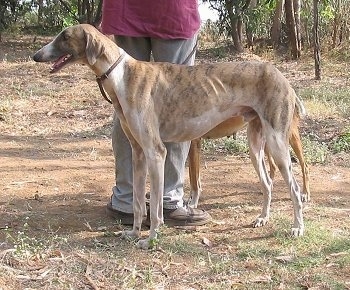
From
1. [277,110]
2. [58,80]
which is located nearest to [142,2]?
[277,110]

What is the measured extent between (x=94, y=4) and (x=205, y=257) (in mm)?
15732

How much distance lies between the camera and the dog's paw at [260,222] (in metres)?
5.08

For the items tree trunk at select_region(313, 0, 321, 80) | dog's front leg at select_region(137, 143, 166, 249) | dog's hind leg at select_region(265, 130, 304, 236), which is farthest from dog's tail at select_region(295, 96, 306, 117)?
tree trunk at select_region(313, 0, 321, 80)

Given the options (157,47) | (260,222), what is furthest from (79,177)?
(260,222)

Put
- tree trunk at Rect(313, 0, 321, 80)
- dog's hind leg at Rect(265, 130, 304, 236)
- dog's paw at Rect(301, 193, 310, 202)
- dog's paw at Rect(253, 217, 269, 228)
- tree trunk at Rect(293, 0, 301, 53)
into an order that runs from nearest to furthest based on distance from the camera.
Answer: dog's hind leg at Rect(265, 130, 304, 236) < dog's paw at Rect(253, 217, 269, 228) < dog's paw at Rect(301, 193, 310, 202) < tree trunk at Rect(313, 0, 321, 80) < tree trunk at Rect(293, 0, 301, 53)

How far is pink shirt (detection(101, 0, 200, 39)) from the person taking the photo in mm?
4848

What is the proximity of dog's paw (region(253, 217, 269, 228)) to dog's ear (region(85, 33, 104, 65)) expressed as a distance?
69.9 inches

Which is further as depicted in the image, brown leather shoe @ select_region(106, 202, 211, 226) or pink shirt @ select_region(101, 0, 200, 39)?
brown leather shoe @ select_region(106, 202, 211, 226)

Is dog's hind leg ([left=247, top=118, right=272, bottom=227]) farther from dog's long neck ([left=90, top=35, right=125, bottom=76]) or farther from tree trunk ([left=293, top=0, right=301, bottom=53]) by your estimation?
tree trunk ([left=293, top=0, right=301, bottom=53])

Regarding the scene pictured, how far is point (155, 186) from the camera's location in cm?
454

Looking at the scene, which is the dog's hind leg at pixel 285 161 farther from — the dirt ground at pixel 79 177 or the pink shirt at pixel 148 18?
the pink shirt at pixel 148 18

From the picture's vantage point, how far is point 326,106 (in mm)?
9711

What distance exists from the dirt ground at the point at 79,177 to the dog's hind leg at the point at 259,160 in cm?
16

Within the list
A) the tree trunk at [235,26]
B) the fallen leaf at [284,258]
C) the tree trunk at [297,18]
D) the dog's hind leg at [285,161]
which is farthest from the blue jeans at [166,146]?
the tree trunk at [235,26]
